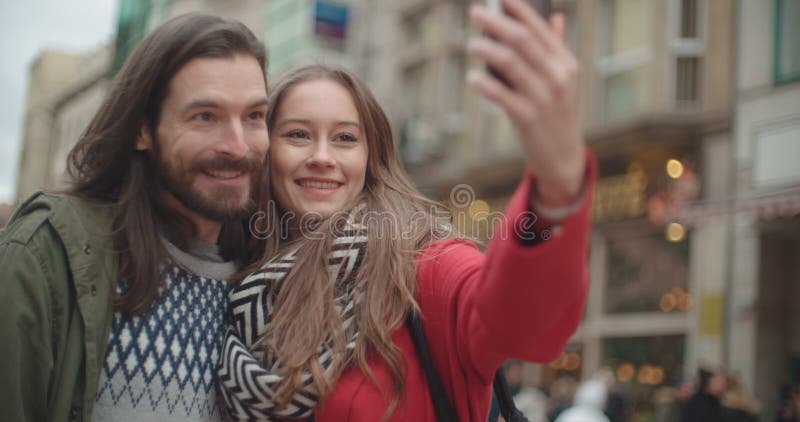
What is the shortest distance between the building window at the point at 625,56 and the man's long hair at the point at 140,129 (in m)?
11.7

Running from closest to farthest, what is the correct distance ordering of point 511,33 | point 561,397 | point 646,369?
1. point 511,33
2. point 561,397
3. point 646,369

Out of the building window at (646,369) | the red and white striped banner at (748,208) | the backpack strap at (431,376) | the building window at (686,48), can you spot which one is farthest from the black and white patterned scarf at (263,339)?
the building window at (686,48)

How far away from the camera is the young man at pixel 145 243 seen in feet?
7.07

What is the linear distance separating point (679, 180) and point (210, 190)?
1124 cm

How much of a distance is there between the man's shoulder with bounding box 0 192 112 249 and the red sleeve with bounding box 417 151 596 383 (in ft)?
3.27

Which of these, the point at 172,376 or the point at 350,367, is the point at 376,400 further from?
the point at 172,376

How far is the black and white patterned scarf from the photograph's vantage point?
224 centimetres

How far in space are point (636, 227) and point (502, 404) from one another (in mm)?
11806

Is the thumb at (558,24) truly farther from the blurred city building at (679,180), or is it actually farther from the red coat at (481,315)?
the blurred city building at (679,180)

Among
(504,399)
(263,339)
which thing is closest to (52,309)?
(263,339)

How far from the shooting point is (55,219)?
2279mm

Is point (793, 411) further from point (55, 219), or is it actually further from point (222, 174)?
point (55, 219)

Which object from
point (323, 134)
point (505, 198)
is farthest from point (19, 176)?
point (323, 134)

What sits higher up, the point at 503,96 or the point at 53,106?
the point at 53,106
